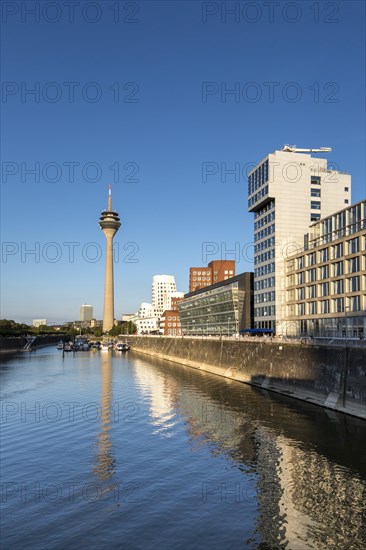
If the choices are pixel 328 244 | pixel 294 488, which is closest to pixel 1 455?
pixel 294 488

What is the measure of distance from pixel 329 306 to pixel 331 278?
549cm

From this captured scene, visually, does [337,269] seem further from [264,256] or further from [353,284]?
[264,256]

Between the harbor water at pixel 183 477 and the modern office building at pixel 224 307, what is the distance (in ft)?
254

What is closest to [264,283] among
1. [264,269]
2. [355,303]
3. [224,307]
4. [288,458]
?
[264,269]

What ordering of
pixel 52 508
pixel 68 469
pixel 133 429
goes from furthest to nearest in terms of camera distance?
pixel 133 429
pixel 68 469
pixel 52 508

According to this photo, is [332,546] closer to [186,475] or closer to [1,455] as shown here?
[186,475]

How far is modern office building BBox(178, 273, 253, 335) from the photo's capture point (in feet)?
429

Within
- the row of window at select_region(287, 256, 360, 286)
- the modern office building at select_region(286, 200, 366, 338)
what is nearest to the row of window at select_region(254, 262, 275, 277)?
the modern office building at select_region(286, 200, 366, 338)

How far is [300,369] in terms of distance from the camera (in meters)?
58.7

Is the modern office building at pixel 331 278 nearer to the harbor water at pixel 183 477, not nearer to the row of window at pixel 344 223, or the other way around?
the row of window at pixel 344 223

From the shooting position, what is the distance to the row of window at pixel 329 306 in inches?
3123

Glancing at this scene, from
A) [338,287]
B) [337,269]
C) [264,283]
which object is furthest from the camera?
[264,283]

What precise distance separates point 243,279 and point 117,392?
233ft

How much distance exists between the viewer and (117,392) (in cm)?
6781
